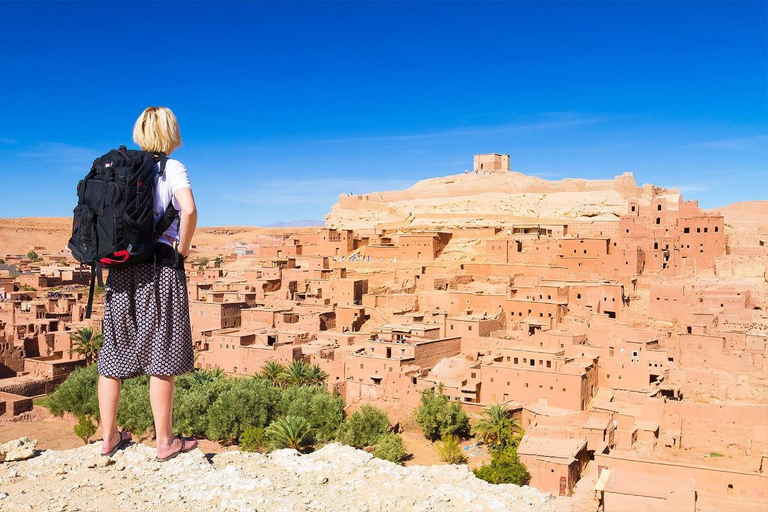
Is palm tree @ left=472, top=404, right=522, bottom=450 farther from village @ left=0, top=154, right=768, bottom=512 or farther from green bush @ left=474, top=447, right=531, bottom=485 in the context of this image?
green bush @ left=474, top=447, right=531, bottom=485

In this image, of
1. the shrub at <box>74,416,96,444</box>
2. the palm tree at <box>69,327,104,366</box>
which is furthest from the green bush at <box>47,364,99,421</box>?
the palm tree at <box>69,327,104,366</box>

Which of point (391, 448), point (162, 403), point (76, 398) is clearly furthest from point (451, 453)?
point (162, 403)

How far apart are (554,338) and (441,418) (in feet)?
15.6

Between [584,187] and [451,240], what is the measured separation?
1566 centimetres

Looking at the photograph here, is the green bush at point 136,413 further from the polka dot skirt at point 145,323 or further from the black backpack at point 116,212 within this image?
the black backpack at point 116,212

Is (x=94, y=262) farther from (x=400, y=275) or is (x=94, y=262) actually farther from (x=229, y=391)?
(x=400, y=275)

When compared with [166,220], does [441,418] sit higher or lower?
lower

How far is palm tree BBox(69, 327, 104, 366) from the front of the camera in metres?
25.9

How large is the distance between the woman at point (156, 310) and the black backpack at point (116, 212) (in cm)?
13

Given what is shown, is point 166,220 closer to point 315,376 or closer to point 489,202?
point 315,376

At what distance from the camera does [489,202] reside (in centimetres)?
4700

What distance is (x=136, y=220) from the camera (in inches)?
161

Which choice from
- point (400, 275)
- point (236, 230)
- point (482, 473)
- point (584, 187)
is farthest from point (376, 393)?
point (236, 230)

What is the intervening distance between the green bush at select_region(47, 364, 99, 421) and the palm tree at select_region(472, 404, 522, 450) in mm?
11783
